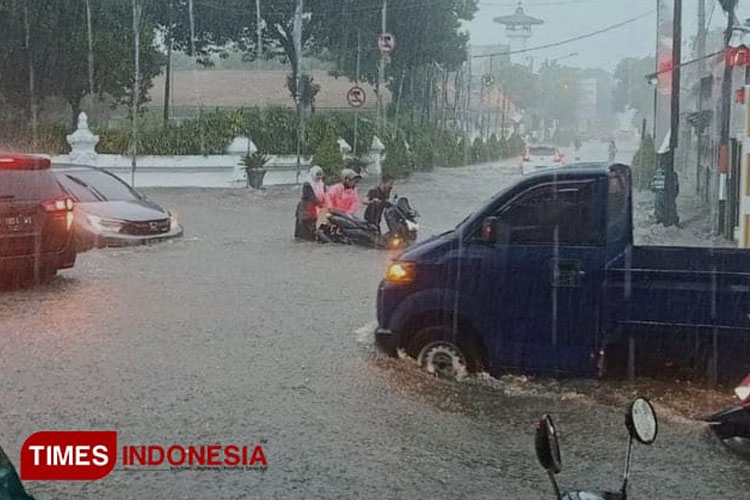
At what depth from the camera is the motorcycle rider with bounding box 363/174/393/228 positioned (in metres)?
11.6

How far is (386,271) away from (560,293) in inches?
72.1

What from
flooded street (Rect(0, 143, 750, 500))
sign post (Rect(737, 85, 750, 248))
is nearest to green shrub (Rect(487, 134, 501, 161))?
flooded street (Rect(0, 143, 750, 500))

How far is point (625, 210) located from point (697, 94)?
825 centimetres

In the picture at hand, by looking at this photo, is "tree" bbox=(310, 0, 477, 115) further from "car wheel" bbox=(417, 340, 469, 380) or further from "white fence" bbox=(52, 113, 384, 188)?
"car wheel" bbox=(417, 340, 469, 380)

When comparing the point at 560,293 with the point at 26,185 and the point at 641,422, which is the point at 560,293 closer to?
the point at 641,422

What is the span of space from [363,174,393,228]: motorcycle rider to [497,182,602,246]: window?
599 centimetres

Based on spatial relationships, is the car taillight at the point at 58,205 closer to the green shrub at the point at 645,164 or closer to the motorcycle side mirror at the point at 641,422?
the green shrub at the point at 645,164

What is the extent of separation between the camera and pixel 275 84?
15930 mm

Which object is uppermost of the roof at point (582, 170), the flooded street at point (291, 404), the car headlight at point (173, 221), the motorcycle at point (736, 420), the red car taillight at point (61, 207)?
the roof at point (582, 170)

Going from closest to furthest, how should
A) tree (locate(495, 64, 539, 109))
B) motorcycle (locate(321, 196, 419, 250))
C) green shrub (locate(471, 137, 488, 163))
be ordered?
tree (locate(495, 64, 539, 109)), green shrub (locate(471, 137, 488, 163)), motorcycle (locate(321, 196, 419, 250))

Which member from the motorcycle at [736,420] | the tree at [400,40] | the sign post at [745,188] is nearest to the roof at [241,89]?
the tree at [400,40]

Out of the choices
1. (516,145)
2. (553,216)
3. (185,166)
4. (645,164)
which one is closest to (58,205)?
(516,145)

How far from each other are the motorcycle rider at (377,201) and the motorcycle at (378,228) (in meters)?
0.05

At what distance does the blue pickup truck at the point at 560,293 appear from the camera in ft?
17.0
